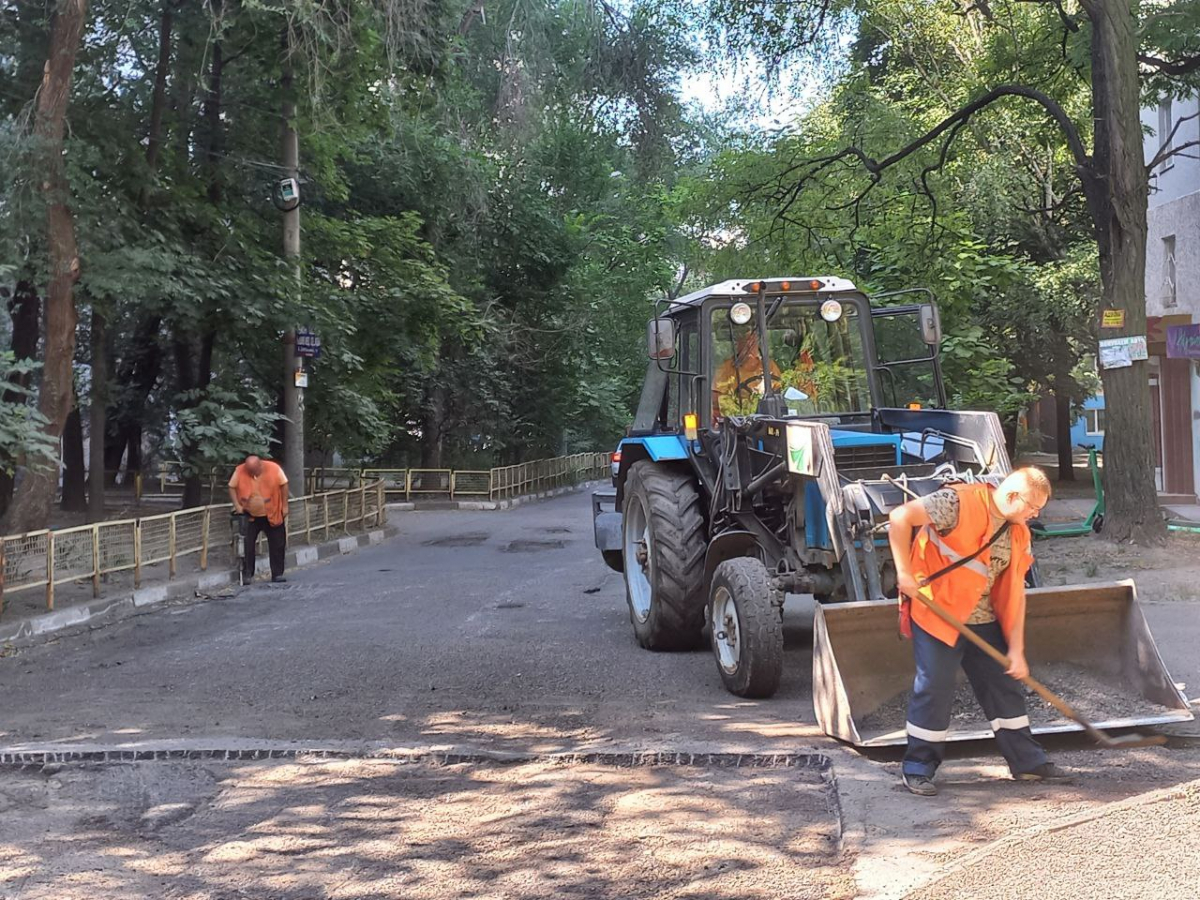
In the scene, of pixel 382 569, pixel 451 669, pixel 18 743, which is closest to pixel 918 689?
pixel 451 669

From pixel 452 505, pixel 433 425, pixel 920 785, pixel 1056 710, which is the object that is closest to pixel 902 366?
pixel 1056 710

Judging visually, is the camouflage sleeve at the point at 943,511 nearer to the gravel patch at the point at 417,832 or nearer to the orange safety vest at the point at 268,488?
the gravel patch at the point at 417,832

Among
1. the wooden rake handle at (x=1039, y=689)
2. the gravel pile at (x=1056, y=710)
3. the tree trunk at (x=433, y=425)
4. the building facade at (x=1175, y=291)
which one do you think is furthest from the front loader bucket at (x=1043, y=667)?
the tree trunk at (x=433, y=425)

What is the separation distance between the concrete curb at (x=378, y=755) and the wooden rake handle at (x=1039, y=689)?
3.61ft

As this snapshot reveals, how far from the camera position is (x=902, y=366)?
962cm

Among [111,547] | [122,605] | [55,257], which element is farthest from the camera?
[55,257]

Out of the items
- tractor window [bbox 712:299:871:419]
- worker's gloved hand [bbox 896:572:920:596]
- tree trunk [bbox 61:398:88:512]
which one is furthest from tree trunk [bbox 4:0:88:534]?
worker's gloved hand [bbox 896:572:920:596]

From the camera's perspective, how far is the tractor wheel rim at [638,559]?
9.87 metres

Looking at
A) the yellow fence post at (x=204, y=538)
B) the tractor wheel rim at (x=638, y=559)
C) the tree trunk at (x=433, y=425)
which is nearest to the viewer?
the tractor wheel rim at (x=638, y=559)

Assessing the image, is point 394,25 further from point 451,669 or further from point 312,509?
point 451,669

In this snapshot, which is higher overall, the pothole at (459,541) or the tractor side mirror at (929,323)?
the tractor side mirror at (929,323)

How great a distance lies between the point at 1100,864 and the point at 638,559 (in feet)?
20.3

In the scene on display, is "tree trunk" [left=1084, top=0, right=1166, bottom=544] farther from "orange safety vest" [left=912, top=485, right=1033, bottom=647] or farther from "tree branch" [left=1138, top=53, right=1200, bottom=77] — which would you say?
"orange safety vest" [left=912, top=485, right=1033, bottom=647]

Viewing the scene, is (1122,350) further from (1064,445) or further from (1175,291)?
(1064,445)
